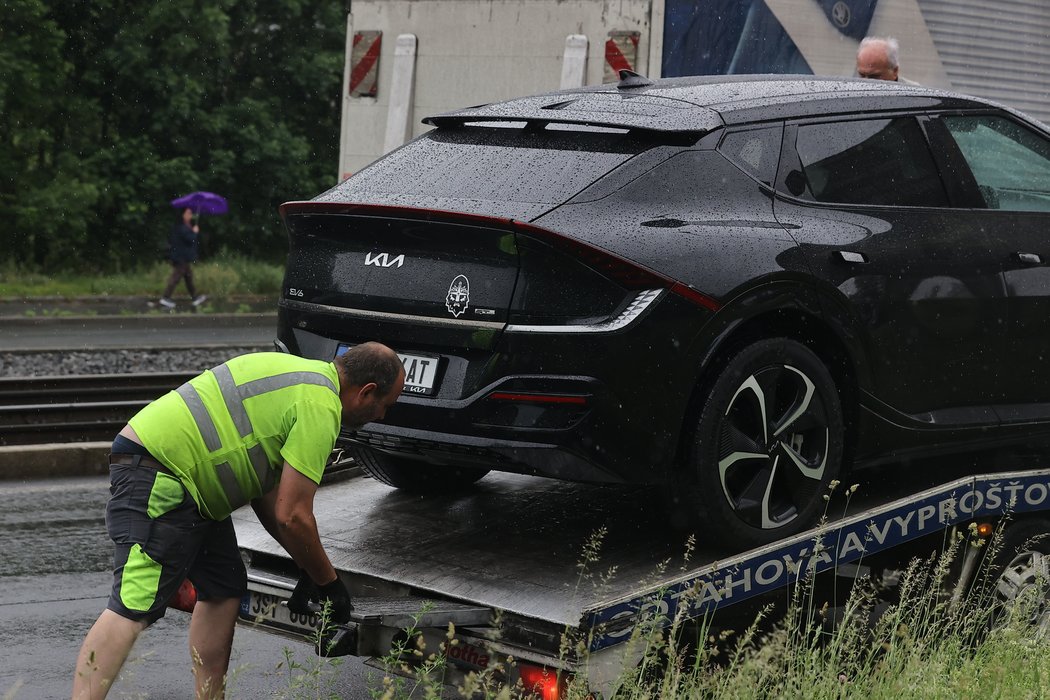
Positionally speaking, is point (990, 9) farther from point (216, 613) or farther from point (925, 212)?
point (216, 613)

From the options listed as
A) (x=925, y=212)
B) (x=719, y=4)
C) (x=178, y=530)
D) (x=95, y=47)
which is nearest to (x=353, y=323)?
(x=178, y=530)

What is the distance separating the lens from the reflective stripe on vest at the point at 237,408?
421cm

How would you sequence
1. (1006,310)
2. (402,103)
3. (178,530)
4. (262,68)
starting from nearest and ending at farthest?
(178,530) → (1006,310) → (402,103) → (262,68)

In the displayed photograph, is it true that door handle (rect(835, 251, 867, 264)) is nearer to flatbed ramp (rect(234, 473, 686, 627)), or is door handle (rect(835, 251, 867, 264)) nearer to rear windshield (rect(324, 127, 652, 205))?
rear windshield (rect(324, 127, 652, 205))

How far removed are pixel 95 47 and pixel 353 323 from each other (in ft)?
88.0

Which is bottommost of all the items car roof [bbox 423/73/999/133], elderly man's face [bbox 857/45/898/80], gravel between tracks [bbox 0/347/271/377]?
gravel between tracks [bbox 0/347/271/377]

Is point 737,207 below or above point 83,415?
above

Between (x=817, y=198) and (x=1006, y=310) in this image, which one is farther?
(x=1006, y=310)

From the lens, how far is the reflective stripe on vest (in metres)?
4.21

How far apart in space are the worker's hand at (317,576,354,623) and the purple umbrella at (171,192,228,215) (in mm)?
21754

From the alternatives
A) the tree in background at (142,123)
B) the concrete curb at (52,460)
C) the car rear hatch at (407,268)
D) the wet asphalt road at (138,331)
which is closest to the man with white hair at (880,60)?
the car rear hatch at (407,268)

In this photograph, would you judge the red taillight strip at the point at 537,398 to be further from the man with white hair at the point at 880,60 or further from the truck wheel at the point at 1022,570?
the man with white hair at the point at 880,60

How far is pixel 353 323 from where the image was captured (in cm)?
466

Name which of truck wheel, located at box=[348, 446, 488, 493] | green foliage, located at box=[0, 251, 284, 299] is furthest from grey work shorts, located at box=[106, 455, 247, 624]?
green foliage, located at box=[0, 251, 284, 299]
